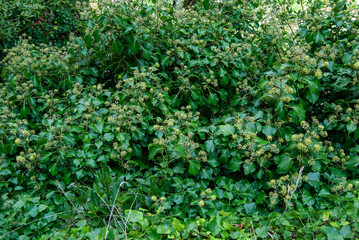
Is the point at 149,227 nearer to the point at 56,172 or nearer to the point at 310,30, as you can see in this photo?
the point at 56,172

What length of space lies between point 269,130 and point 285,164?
37 centimetres

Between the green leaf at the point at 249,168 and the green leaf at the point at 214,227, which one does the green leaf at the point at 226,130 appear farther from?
the green leaf at the point at 214,227

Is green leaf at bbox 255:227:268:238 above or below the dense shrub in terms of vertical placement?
below

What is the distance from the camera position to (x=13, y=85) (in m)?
3.23

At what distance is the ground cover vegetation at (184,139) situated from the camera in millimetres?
2230

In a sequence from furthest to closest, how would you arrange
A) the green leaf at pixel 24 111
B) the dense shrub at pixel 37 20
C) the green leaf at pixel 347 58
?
the dense shrub at pixel 37 20 → the green leaf at pixel 24 111 → the green leaf at pixel 347 58

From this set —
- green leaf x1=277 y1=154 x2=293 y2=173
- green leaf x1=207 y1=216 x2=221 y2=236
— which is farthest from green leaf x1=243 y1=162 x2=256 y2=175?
green leaf x1=207 y1=216 x2=221 y2=236

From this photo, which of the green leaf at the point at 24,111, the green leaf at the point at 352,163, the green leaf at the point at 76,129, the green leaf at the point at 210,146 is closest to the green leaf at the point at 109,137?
the green leaf at the point at 76,129

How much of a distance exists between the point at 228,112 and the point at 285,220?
1578mm

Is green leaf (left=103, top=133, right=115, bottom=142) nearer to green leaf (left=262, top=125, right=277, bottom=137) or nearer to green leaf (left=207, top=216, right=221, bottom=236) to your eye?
green leaf (left=207, top=216, right=221, bottom=236)

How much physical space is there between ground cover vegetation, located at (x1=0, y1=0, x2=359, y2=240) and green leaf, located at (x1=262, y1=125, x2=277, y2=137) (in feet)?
0.05

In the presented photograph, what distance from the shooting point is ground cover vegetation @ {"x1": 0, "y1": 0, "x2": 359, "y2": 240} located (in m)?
2.23

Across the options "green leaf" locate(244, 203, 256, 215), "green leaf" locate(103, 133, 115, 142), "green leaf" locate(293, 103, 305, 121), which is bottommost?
"green leaf" locate(244, 203, 256, 215)

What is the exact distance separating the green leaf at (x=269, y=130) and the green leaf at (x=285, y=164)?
0.26 metres
